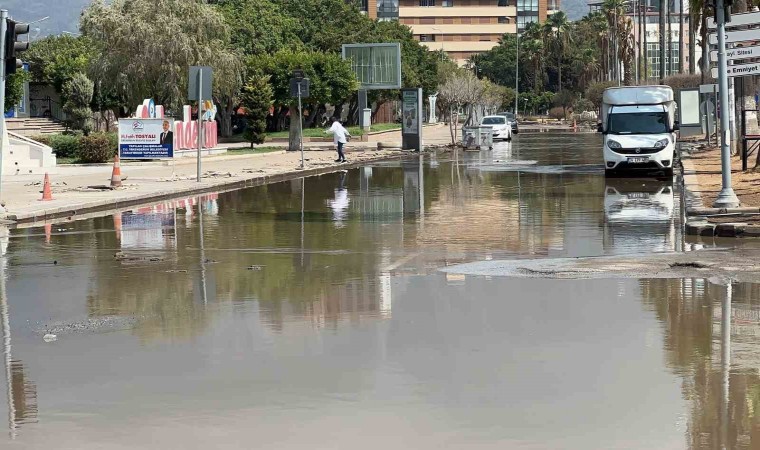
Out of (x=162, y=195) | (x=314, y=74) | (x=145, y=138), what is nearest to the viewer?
(x=162, y=195)

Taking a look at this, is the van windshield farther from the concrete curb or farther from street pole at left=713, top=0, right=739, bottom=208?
street pole at left=713, top=0, right=739, bottom=208

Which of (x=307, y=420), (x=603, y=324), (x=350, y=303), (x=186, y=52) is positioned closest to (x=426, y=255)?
(x=350, y=303)

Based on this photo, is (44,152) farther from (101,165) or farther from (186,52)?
(186,52)

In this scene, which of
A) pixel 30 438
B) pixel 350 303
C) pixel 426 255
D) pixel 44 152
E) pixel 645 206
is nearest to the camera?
pixel 30 438

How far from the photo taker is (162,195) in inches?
1150

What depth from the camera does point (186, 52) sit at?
60.9 metres

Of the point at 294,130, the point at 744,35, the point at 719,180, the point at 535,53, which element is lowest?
the point at 719,180

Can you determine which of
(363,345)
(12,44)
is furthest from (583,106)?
(363,345)

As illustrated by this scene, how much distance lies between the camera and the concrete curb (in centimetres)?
2402

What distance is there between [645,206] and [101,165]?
24756 millimetres

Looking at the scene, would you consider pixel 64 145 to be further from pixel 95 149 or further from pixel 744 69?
pixel 744 69

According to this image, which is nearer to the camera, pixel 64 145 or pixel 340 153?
pixel 340 153

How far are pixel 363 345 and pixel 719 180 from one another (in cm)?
2172

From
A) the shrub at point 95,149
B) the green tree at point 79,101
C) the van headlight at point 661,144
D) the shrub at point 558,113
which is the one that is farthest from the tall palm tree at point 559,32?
the van headlight at point 661,144
